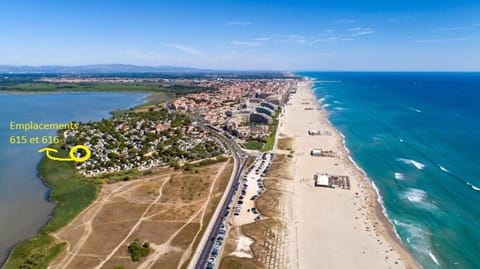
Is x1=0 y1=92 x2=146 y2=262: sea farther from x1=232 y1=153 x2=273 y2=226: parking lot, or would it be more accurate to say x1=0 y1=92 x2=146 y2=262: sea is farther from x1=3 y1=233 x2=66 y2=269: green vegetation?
x1=232 y1=153 x2=273 y2=226: parking lot

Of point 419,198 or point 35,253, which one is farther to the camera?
point 419,198

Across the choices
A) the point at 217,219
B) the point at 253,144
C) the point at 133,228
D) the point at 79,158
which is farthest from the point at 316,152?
the point at 79,158

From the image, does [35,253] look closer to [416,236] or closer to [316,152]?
[416,236]

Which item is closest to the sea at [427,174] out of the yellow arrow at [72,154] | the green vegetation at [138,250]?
the green vegetation at [138,250]

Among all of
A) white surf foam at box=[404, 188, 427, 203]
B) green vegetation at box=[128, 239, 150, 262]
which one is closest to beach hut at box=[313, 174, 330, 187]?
white surf foam at box=[404, 188, 427, 203]

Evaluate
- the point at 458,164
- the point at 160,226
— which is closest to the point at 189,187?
the point at 160,226

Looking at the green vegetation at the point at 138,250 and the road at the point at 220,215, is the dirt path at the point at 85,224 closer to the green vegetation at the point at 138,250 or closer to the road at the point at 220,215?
the green vegetation at the point at 138,250
